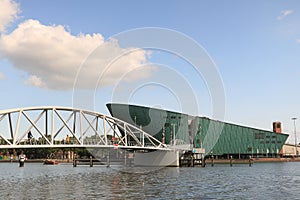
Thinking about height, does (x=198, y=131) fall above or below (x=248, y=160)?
above

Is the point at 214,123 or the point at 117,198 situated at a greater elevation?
the point at 214,123

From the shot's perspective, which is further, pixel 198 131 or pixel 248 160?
pixel 248 160

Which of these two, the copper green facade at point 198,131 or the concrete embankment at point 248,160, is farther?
the concrete embankment at point 248,160

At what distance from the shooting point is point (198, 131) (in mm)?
155125

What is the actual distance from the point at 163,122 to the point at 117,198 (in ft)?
379

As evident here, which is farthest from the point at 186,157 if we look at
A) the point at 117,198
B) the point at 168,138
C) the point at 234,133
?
the point at 117,198

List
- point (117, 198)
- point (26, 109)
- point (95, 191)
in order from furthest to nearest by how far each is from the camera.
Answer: point (26, 109)
point (95, 191)
point (117, 198)

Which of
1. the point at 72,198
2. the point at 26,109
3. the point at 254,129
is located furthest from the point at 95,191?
the point at 254,129

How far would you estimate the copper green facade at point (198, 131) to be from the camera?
152 meters

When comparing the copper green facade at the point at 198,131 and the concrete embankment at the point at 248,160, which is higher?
the copper green facade at the point at 198,131

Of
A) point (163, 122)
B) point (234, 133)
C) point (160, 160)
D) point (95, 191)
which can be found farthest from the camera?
point (234, 133)

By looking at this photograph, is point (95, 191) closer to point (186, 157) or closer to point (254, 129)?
point (186, 157)

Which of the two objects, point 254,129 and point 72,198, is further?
point 254,129

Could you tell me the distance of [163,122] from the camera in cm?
15200
